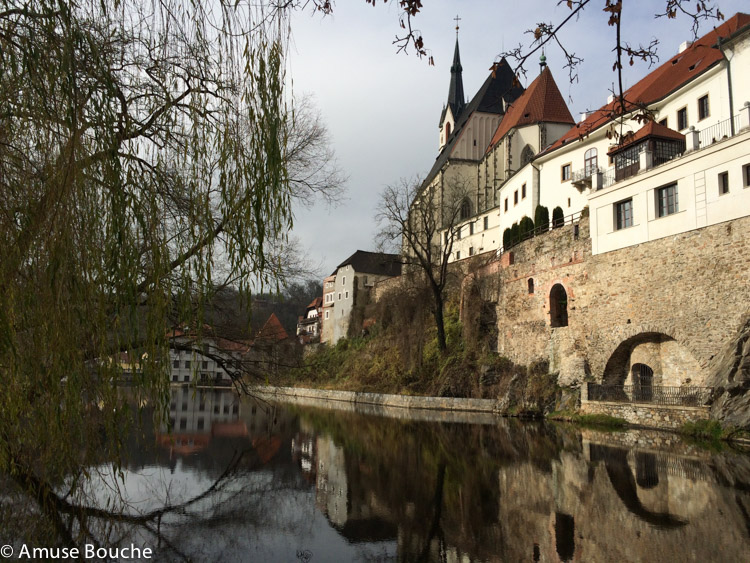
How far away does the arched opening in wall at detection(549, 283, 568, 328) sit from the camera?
95.9ft

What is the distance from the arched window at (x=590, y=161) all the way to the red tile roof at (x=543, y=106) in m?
10.9

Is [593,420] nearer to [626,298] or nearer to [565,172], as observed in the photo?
[626,298]

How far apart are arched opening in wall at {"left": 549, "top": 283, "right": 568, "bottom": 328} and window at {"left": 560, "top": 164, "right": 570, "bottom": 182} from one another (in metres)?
8.10

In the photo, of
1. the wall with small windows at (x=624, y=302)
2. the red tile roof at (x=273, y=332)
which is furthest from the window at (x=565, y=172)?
the red tile roof at (x=273, y=332)

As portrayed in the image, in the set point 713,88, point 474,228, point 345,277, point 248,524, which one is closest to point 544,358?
point 713,88

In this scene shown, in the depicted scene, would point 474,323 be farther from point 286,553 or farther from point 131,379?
point 131,379

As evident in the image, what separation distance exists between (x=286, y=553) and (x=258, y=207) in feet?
17.0

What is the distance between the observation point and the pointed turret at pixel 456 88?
242 feet

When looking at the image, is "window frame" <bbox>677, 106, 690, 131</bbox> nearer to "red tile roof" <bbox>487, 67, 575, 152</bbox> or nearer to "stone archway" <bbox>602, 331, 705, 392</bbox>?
"stone archway" <bbox>602, 331, 705, 392</bbox>

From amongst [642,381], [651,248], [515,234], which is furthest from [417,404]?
[651,248]

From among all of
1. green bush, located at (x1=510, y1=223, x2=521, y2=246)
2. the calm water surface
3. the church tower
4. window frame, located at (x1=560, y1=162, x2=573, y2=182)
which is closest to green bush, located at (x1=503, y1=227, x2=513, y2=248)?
green bush, located at (x1=510, y1=223, x2=521, y2=246)

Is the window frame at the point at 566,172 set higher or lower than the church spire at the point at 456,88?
lower

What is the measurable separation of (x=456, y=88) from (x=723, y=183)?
58.8m

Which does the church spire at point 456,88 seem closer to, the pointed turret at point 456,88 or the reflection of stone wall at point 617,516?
the pointed turret at point 456,88
